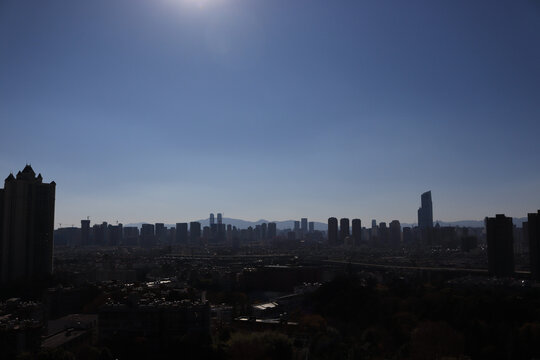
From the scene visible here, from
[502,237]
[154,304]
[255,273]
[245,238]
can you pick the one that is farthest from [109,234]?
[154,304]

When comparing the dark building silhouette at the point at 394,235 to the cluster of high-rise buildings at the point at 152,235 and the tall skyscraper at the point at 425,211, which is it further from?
the tall skyscraper at the point at 425,211

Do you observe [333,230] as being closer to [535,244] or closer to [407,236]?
[407,236]

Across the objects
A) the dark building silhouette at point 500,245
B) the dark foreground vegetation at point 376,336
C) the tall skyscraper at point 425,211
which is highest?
the tall skyscraper at point 425,211

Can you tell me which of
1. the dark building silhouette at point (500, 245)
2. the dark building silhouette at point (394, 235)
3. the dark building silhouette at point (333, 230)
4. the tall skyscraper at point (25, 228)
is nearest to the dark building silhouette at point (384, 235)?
the dark building silhouette at point (394, 235)

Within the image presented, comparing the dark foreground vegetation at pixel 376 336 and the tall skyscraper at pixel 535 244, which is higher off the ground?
the tall skyscraper at pixel 535 244

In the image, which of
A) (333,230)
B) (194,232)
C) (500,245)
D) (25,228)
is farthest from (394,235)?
(25,228)

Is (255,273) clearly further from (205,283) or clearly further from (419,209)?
(419,209)
